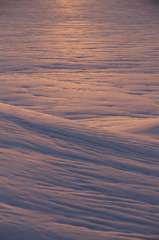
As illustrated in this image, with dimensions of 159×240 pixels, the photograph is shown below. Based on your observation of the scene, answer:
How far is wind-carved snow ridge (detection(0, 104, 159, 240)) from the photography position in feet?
5.55

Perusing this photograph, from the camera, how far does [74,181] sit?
2098 millimetres

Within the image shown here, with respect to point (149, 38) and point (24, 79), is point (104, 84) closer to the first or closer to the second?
point (24, 79)

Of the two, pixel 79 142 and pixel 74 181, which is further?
pixel 79 142

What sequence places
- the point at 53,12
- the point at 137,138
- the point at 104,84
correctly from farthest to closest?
the point at 53,12 → the point at 104,84 → the point at 137,138

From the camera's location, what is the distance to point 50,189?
1988mm

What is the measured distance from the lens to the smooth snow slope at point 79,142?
1.74 m

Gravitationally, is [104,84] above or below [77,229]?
above

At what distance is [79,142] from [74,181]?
591 millimetres

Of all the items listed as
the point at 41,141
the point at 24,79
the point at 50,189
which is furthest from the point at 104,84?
the point at 50,189

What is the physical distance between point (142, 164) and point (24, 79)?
2757 millimetres

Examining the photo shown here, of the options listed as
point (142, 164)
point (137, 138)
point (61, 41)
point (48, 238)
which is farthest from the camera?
point (61, 41)

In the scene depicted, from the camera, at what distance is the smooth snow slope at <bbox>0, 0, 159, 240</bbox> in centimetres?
174

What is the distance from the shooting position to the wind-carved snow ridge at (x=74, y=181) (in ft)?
5.55

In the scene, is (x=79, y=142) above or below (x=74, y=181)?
above
